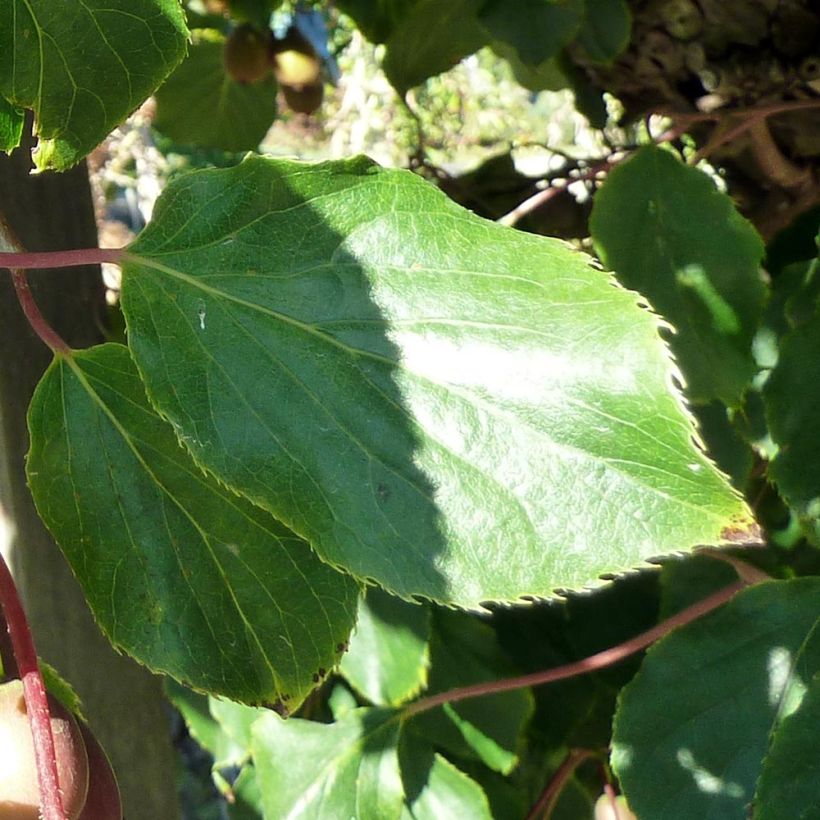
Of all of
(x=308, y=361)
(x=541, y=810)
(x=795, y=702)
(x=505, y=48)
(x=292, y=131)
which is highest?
(x=308, y=361)

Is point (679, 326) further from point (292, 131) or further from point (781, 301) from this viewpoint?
point (292, 131)

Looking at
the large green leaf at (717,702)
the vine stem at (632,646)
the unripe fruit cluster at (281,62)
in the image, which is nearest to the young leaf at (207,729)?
the vine stem at (632,646)

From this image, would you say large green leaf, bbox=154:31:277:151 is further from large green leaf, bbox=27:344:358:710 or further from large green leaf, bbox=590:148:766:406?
large green leaf, bbox=27:344:358:710

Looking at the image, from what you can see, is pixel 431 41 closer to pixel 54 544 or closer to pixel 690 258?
pixel 690 258

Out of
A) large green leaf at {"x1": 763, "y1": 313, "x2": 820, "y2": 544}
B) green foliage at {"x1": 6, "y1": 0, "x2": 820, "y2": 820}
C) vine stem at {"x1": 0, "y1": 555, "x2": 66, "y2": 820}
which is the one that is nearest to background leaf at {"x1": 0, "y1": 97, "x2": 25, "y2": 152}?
green foliage at {"x1": 6, "y1": 0, "x2": 820, "y2": 820}

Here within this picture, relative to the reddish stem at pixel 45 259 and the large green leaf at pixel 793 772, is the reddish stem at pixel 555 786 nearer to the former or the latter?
the large green leaf at pixel 793 772

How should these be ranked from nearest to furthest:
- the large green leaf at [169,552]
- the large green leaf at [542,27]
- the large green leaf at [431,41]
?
the large green leaf at [169,552], the large green leaf at [542,27], the large green leaf at [431,41]

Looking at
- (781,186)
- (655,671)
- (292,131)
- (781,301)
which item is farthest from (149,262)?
(292,131)
